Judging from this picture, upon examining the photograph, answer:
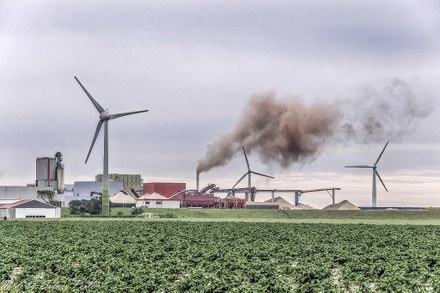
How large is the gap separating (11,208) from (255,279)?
11682 cm

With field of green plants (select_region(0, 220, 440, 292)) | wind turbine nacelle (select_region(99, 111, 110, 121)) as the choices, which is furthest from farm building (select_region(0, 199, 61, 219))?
field of green plants (select_region(0, 220, 440, 292))

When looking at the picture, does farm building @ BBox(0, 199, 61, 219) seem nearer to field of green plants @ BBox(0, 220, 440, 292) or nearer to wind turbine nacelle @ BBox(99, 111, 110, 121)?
wind turbine nacelle @ BBox(99, 111, 110, 121)

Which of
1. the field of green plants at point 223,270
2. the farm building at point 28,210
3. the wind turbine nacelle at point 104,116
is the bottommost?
the field of green plants at point 223,270

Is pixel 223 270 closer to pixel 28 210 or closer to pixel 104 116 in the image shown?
pixel 104 116

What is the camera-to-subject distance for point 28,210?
143125 millimetres

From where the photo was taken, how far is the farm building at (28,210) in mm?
141250

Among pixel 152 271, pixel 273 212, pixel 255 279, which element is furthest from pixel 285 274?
pixel 273 212

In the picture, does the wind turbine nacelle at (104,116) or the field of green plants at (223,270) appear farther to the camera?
the wind turbine nacelle at (104,116)

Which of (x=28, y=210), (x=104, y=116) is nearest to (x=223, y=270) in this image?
(x=104, y=116)

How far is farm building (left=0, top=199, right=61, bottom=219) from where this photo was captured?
463 ft

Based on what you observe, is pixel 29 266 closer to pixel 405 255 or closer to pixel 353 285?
pixel 353 285

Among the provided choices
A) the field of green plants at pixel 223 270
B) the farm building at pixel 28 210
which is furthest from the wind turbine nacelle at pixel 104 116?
the field of green plants at pixel 223 270

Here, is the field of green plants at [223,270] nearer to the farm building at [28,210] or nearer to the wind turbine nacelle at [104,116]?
the farm building at [28,210]

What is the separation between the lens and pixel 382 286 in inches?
1168
